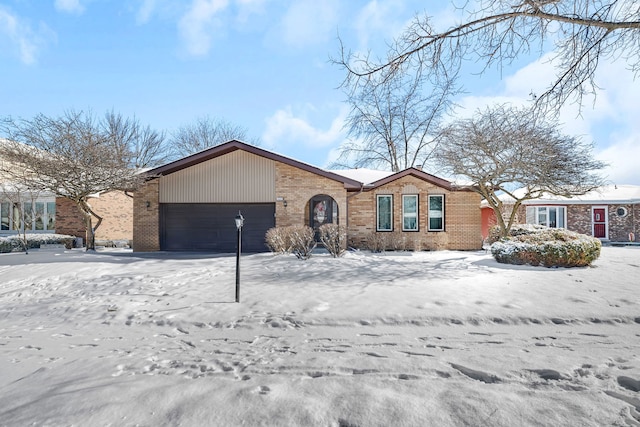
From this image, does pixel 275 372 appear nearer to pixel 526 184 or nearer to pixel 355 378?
pixel 355 378

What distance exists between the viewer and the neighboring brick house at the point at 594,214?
19.2m

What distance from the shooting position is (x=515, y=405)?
249cm

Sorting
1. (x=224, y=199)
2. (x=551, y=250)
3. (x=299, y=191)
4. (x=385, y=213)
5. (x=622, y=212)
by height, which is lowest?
(x=551, y=250)

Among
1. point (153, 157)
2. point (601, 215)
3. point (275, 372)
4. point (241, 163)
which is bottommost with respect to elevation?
point (275, 372)

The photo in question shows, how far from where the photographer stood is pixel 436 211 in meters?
14.8

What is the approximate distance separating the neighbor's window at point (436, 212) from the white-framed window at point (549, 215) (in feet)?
31.2

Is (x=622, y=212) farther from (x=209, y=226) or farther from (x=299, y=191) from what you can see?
(x=209, y=226)

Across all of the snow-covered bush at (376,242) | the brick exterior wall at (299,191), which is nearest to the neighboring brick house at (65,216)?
the brick exterior wall at (299,191)

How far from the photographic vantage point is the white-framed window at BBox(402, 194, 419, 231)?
1474 cm

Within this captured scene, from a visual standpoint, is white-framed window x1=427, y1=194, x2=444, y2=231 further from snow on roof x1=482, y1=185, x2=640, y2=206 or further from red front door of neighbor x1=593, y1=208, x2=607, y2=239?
red front door of neighbor x1=593, y1=208, x2=607, y2=239

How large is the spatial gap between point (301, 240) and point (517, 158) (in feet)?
29.7

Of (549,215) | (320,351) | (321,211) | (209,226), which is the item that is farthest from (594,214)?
(320,351)

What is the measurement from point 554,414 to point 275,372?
93.1 inches

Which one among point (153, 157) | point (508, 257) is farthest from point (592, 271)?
point (153, 157)
